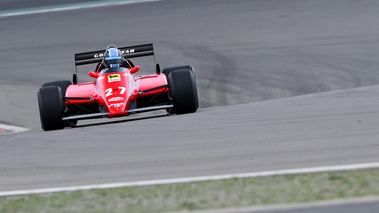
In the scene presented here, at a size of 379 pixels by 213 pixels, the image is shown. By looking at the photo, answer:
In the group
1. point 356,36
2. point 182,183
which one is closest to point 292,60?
point 356,36

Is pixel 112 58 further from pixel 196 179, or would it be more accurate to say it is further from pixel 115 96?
pixel 196 179

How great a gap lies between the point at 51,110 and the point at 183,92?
189 cm

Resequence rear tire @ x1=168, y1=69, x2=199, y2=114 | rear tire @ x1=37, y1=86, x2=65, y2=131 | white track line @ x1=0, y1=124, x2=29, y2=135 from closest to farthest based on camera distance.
Answer: 1. rear tire @ x1=37, y1=86, x2=65, y2=131
2. rear tire @ x1=168, y1=69, x2=199, y2=114
3. white track line @ x1=0, y1=124, x2=29, y2=135

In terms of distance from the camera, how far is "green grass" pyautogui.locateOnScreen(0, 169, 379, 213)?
5.55 m

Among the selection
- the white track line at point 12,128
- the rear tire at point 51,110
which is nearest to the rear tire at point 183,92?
the rear tire at point 51,110

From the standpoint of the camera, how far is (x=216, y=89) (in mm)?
14352

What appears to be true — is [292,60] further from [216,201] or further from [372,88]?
[216,201]

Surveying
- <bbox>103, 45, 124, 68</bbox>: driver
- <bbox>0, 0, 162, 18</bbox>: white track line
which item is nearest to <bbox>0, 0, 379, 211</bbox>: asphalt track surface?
<bbox>0, 0, 162, 18</bbox>: white track line

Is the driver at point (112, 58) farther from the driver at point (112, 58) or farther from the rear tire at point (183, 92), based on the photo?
the rear tire at point (183, 92)

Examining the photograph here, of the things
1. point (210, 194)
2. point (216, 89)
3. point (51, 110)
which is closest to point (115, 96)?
point (51, 110)

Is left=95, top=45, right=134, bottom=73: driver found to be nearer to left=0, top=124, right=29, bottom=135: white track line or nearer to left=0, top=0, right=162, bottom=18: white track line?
left=0, top=124, right=29, bottom=135: white track line

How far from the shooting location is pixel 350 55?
15.5 m

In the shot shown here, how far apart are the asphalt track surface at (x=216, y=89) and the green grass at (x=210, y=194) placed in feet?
1.61

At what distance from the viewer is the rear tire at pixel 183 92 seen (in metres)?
10.9
